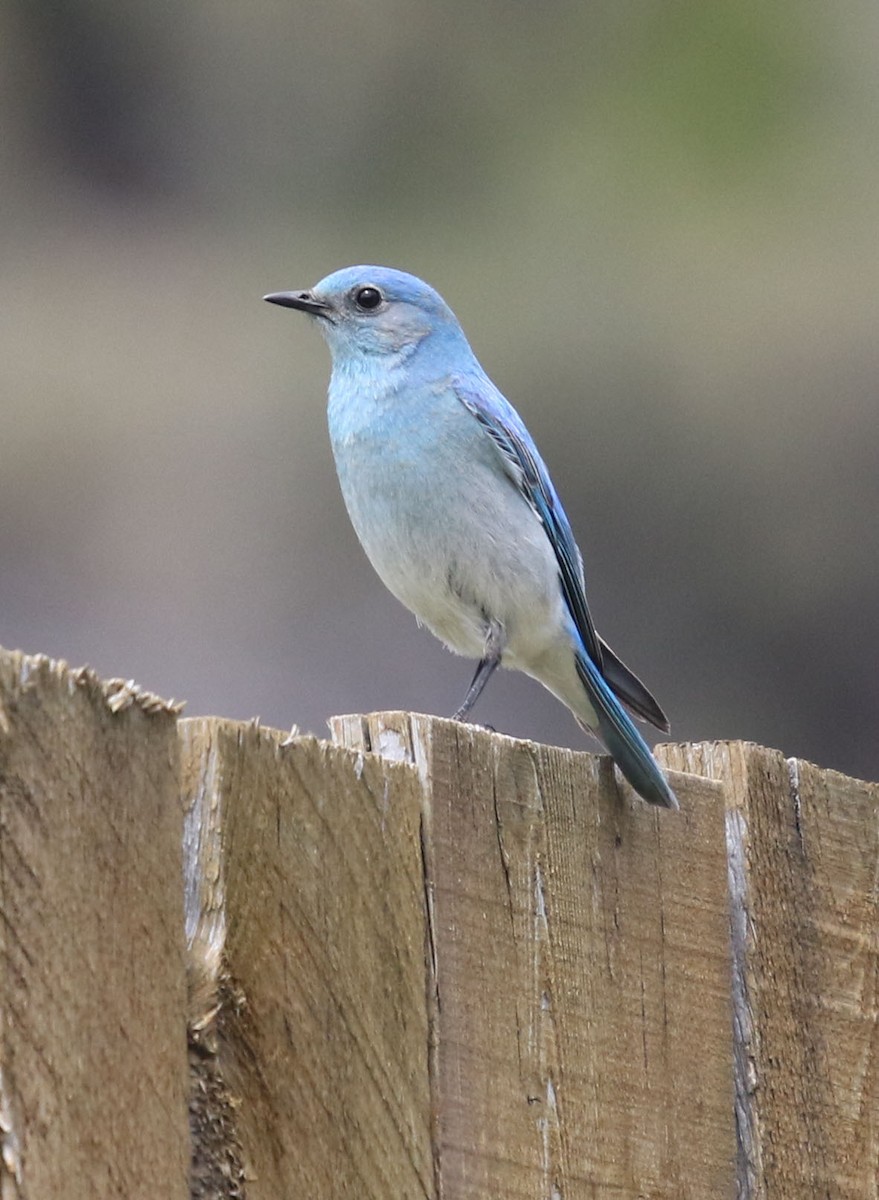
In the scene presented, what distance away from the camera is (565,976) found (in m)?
2.49

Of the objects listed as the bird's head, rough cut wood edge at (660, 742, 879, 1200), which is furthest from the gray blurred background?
rough cut wood edge at (660, 742, 879, 1200)

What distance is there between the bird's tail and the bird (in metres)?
0.02

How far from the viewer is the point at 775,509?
6492 mm

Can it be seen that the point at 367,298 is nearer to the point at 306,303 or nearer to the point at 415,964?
the point at 306,303

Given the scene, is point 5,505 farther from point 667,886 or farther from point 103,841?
point 103,841

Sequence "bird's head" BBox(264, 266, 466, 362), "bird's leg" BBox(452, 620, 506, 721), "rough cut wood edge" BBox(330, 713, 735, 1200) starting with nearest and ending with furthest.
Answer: "rough cut wood edge" BBox(330, 713, 735, 1200) < "bird's leg" BBox(452, 620, 506, 721) < "bird's head" BBox(264, 266, 466, 362)

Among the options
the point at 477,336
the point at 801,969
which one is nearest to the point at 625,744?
the point at 801,969

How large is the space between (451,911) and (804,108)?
5.79 meters

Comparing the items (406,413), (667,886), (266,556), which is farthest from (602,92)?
(667,886)

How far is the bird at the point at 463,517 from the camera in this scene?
4270mm

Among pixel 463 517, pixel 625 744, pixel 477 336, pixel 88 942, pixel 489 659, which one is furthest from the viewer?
pixel 477 336

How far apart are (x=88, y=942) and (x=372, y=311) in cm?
314

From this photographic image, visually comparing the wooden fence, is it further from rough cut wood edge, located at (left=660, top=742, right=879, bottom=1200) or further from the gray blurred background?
the gray blurred background

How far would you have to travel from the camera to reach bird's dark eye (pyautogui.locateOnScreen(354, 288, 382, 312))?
15.8ft
